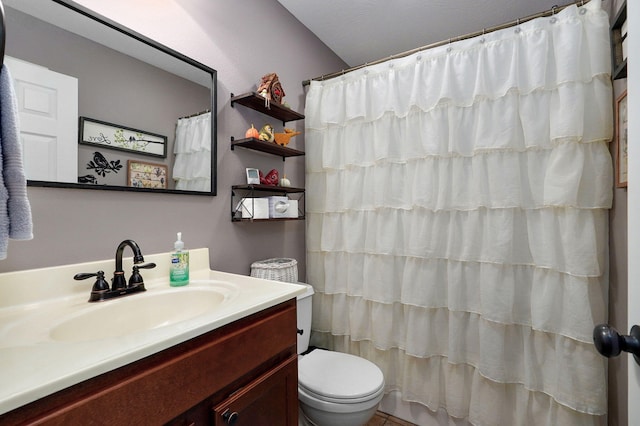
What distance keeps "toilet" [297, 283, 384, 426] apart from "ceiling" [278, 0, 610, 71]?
7.17 ft

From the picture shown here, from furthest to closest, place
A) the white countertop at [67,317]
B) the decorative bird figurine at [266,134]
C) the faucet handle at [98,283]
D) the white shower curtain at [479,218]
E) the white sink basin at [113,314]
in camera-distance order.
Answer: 1. the decorative bird figurine at [266,134]
2. the white shower curtain at [479,218]
3. the faucet handle at [98,283]
4. the white sink basin at [113,314]
5. the white countertop at [67,317]

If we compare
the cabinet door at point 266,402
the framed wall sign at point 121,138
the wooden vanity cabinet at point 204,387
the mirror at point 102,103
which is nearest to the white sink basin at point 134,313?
the wooden vanity cabinet at point 204,387

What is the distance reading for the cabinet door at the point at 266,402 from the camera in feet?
2.51

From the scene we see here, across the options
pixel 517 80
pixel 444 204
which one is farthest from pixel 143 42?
pixel 517 80

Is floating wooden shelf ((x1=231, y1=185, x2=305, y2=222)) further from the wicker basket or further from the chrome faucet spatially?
the chrome faucet

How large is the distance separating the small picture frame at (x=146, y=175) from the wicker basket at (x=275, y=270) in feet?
2.12

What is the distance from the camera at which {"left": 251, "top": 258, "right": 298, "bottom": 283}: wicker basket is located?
1.58 metres

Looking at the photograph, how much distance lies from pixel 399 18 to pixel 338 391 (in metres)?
2.30

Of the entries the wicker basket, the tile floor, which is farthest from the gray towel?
the tile floor

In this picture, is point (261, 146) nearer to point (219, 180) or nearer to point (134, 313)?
point (219, 180)

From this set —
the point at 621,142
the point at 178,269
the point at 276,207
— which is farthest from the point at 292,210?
the point at 621,142

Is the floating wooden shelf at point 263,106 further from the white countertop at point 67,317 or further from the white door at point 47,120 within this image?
the white countertop at point 67,317

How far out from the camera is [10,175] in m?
0.56

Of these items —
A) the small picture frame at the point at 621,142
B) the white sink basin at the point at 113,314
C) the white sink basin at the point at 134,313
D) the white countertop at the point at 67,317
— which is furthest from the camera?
the small picture frame at the point at 621,142
